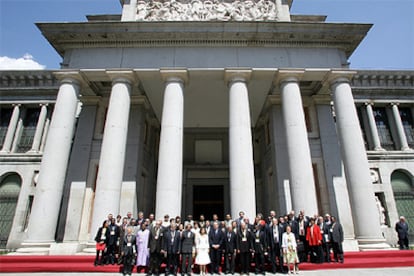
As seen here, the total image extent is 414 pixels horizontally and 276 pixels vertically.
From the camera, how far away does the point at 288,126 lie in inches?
568

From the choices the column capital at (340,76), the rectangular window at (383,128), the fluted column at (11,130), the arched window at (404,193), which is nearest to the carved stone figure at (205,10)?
the column capital at (340,76)

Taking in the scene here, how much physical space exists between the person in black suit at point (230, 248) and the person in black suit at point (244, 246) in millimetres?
212

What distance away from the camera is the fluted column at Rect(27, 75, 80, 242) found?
12.7 m

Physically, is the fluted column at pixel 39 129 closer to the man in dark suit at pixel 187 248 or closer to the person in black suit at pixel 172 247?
the person in black suit at pixel 172 247

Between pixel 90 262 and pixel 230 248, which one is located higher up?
pixel 230 248

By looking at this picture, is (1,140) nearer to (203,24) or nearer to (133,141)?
(133,141)

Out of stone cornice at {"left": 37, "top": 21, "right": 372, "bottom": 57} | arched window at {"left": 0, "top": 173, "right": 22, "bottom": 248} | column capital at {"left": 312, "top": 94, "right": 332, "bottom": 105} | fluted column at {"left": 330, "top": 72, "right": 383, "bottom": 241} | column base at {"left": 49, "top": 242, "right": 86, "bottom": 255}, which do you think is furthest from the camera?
arched window at {"left": 0, "top": 173, "right": 22, "bottom": 248}

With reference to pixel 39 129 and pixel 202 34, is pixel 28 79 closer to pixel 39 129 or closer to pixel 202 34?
pixel 39 129

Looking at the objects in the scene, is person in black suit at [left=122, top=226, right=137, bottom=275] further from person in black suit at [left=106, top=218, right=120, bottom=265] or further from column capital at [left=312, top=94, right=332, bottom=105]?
column capital at [left=312, top=94, right=332, bottom=105]

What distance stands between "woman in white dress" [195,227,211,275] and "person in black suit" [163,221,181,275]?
76 centimetres

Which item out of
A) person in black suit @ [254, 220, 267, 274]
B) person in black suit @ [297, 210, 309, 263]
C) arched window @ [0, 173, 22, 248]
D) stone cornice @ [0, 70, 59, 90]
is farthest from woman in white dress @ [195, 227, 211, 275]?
stone cornice @ [0, 70, 59, 90]

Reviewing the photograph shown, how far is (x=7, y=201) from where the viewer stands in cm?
2452

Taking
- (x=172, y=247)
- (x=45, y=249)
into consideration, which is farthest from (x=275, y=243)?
(x=45, y=249)

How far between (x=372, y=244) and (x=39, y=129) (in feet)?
97.2
